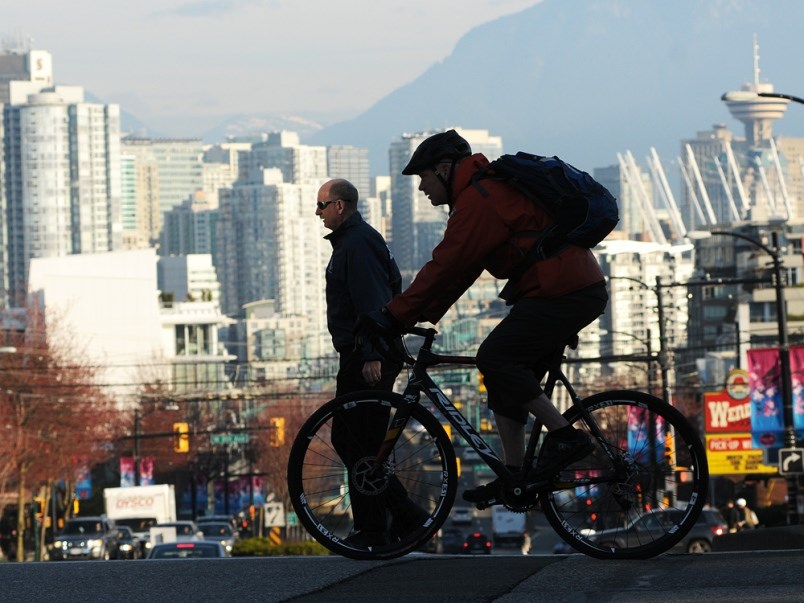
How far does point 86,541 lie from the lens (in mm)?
47312

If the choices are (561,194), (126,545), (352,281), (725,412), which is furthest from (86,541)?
(561,194)

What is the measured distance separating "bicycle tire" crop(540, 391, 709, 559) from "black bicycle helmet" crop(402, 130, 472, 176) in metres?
1.24

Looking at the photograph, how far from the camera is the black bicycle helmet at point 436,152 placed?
8469 mm

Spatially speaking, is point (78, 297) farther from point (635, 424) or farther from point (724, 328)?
point (635, 424)

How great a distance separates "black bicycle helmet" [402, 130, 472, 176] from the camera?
8.47 m

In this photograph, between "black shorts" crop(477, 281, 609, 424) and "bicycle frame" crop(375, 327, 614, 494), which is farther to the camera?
"bicycle frame" crop(375, 327, 614, 494)

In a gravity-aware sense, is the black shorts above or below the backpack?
below

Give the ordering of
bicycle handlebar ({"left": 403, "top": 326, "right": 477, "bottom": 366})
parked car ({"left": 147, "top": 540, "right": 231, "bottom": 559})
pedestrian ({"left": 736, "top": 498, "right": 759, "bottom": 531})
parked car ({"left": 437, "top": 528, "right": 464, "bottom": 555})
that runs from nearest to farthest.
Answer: bicycle handlebar ({"left": 403, "top": 326, "right": 477, "bottom": 366}) → parked car ({"left": 147, "top": 540, "right": 231, "bottom": 559}) → pedestrian ({"left": 736, "top": 498, "right": 759, "bottom": 531}) → parked car ({"left": 437, "top": 528, "right": 464, "bottom": 555})

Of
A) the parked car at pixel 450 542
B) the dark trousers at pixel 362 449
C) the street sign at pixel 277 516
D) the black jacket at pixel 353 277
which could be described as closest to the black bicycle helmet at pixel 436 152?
the dark trousers at pixel 362 449

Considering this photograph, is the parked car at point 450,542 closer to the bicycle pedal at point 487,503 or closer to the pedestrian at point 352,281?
the pedestrian at point 352,281

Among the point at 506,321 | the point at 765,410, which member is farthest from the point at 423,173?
the point at 765,410

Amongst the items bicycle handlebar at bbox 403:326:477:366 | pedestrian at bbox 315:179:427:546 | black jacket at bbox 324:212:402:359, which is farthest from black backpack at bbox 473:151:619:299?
black jacket at bbox 324:212:402:359

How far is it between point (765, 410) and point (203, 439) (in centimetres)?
4534

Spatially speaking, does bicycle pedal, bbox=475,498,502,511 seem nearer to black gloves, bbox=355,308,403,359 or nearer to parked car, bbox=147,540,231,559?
black gloves, bbox=355,308,403,359
